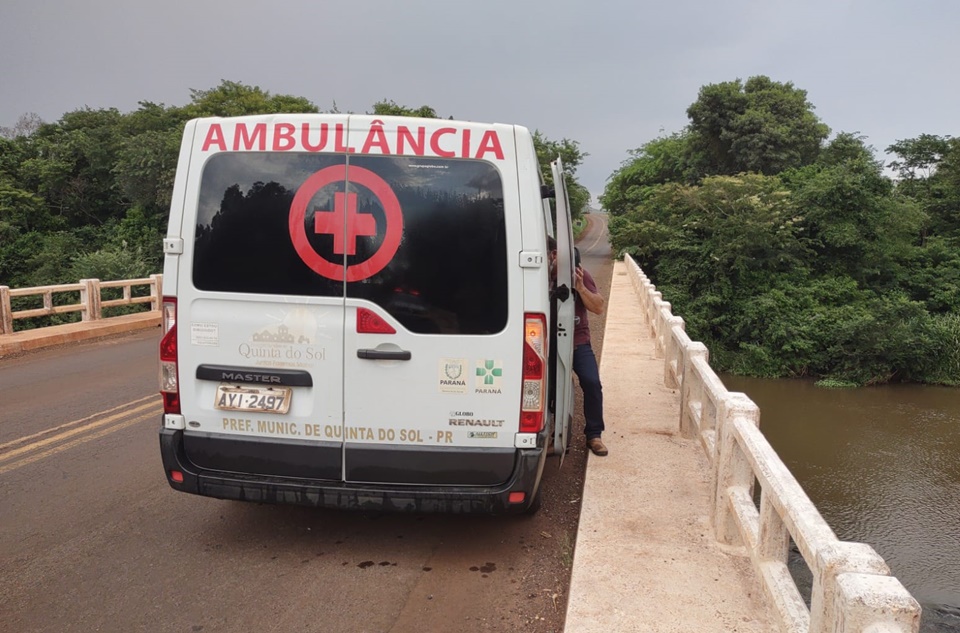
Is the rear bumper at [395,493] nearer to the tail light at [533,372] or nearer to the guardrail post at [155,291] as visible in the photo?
the tail light at [533,372]

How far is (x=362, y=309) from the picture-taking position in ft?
12.3

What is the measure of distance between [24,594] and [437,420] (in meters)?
2.33

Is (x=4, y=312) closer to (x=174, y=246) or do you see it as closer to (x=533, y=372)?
(x=174, y=246)

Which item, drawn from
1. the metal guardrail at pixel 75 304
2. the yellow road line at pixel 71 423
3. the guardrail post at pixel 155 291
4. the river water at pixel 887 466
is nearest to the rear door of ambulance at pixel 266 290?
the yellow road line at pixel 71 423

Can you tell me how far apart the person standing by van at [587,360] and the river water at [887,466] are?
265 inches

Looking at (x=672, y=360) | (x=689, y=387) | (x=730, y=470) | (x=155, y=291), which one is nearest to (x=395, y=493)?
Answer: (x=730, y=470)

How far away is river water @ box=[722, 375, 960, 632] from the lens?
13102mm

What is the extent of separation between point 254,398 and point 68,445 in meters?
3.48

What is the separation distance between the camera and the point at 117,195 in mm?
37719

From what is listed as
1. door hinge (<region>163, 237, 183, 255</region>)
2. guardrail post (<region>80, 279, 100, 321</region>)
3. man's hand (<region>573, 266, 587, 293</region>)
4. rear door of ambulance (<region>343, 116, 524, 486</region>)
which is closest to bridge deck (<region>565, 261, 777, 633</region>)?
rear door of ambulance (<region>343, 116, 524, 486</region>)

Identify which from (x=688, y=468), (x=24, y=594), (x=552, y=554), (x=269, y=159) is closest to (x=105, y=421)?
(x=24, y=594)

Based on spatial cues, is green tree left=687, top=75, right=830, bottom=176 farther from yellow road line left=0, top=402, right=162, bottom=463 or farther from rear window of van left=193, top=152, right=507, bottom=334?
rear window of van left=193, top=152, right=507, bottom=334

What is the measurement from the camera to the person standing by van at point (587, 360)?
5.20m

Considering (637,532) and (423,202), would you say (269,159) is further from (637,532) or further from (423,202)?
(637,532)
